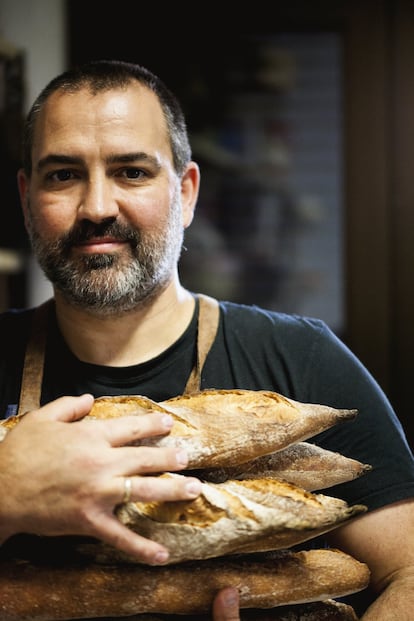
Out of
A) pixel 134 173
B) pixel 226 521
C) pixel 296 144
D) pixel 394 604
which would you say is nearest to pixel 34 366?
pixel 134 173

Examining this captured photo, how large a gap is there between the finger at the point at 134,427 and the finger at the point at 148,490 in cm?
5

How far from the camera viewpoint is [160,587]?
1.06m

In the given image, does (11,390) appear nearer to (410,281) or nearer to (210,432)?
(210,432)

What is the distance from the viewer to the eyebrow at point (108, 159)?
145 cm

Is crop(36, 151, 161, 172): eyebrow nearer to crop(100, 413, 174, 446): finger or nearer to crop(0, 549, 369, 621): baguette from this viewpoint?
crop(100, 413, 174, 446): finger

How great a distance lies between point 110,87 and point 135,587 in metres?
0.90

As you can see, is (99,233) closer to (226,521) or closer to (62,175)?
(62,175)

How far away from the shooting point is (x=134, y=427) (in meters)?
1.03

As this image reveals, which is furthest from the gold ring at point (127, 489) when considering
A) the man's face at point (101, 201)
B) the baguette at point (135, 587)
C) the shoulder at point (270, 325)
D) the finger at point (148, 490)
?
the shoulder at point (270, 325)

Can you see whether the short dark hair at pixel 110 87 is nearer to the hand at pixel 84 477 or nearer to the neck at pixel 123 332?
the neck at pixel 123 332

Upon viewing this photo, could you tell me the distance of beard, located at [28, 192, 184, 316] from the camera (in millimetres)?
1457

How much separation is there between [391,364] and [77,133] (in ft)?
6.52

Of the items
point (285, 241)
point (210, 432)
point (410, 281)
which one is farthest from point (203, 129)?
point (210, 432)

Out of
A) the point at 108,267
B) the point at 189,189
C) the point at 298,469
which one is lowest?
the point at 298,469
